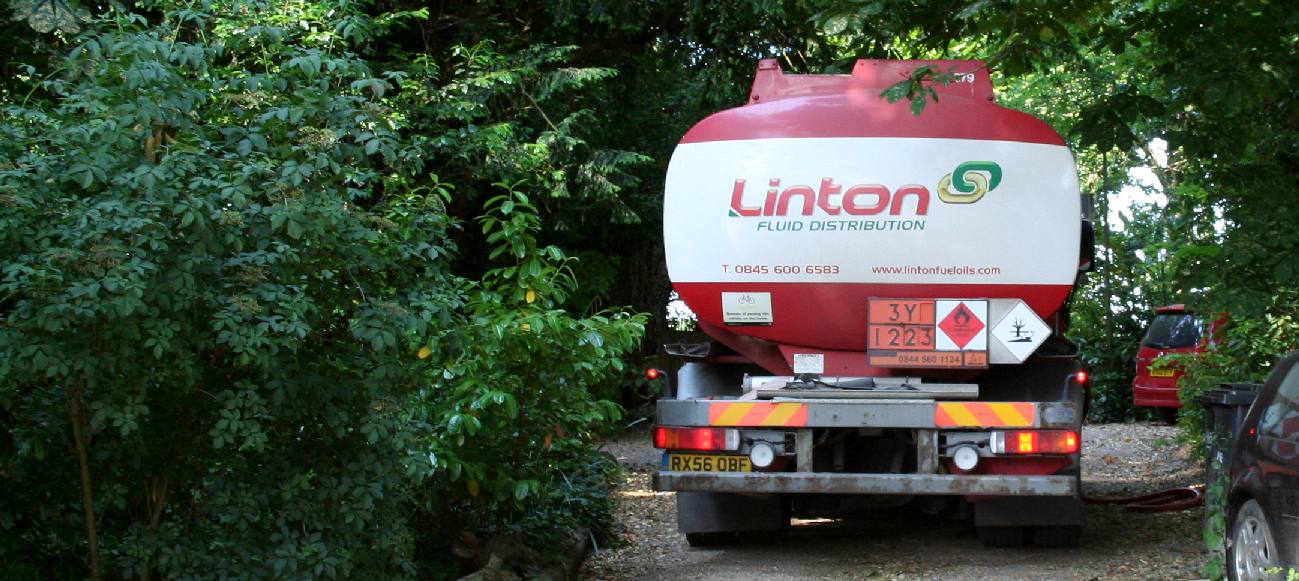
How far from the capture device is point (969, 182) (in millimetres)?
7363

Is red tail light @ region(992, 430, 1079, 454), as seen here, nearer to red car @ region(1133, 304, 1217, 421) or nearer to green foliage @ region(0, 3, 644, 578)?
green foliage @ region(0, 3, 644, 578)

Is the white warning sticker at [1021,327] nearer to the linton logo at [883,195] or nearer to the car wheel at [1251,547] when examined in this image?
the linton logo at [883,195]

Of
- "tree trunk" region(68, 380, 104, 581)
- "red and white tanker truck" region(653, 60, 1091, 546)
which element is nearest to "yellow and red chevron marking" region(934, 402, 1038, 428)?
"red and white tanker truck" region(653, 60, 1091, 546)

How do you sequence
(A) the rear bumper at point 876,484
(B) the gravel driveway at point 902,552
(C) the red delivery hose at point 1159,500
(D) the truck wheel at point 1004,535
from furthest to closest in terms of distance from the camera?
(C) the red delivery hose at point 1159,500 → (D) the truck wheel at point 1004,535 → (B) the gravel driveway at point 902,552 → (A) the rear bumper at point 876,484

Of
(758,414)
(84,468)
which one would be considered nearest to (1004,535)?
(758,414)

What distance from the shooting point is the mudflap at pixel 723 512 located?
8.41 metres

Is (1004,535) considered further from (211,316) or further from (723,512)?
(211,316)

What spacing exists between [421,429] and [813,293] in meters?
2.74

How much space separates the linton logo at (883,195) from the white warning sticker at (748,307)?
0.49 meters

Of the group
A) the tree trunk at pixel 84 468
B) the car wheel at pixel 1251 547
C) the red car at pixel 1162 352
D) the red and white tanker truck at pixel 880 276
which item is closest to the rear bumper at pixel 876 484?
the red and white tanker truck at pixel 880 276

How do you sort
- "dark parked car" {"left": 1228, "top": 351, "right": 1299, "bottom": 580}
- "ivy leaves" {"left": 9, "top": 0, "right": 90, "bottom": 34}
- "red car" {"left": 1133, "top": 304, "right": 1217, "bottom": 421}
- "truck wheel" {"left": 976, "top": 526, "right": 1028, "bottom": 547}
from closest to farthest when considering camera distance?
"dark parked car" {"left": 1228, "top": 351, "right": 1299, "bottom": 580}
"ivy leaves" {"left": 9, "top": 0, "right": 90, "bottom": 34}
"truck wheel" {"left": 976, "top": 526, "right": 1028, "bottom": 547}
"red car" {"left": 1133, "top": 304, "right": 1217, "bottom": 421}

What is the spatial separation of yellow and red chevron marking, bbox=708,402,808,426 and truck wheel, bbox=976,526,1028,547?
172 cm

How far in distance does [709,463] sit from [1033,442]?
66.9 inches

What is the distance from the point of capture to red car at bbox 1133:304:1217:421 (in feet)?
59.3
